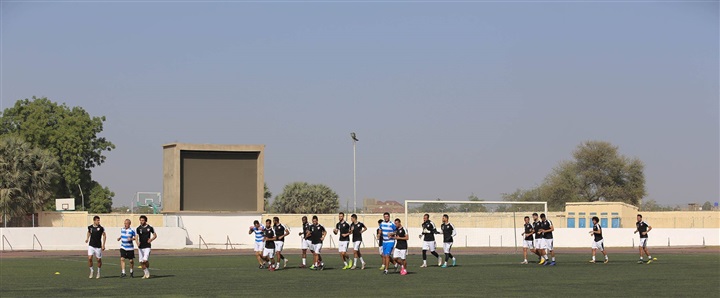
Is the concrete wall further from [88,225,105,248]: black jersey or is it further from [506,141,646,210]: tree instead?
[506,141,646,210]: tree

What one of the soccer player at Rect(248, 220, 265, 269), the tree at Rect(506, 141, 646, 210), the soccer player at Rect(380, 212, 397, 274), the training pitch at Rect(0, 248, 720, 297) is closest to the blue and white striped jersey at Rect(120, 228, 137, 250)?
the training pitch at Rect(0, 248, 720, 297)

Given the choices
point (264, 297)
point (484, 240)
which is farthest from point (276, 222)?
point (484, 240)

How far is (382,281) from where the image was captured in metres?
29.6

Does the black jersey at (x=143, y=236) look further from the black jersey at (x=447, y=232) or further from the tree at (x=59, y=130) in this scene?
the tree at (x=59, y=130)

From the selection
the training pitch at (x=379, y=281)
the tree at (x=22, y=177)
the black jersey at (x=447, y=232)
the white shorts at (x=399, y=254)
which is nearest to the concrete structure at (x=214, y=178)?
the tree at (x=22, y=177)

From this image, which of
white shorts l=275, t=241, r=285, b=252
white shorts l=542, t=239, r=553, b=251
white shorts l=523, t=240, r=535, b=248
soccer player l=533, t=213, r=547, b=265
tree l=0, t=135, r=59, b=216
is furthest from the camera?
tree l=0, t=135, r=59, b=216

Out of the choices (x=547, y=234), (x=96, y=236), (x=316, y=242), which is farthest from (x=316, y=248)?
(x=547, y=234)

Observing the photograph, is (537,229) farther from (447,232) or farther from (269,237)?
(269,237)

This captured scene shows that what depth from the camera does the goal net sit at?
66.9 m

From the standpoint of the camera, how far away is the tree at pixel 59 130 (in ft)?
296

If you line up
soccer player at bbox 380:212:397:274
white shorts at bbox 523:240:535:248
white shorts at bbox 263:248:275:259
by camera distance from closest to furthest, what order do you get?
1. soccer player at bbox 380:212:397:274
2. white shorts at bbox 263:248:275:259
3. white shorts at bbox 523:240:535:248

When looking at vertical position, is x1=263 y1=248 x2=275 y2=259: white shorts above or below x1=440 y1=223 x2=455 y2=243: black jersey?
below

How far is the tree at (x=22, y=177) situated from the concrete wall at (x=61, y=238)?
1103 cm

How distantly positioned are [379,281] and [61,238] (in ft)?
121
